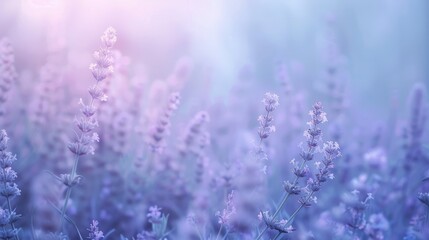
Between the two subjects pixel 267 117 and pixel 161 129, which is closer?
pixel 267 117

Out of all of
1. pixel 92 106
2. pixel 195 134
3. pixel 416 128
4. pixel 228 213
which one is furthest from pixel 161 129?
pixel 416 128

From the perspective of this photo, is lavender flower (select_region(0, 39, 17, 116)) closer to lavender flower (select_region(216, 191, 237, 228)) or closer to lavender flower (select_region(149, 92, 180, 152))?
lavender flower (select_region(149, 92, 180, 152))

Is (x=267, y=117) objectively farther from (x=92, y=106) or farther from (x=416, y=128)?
(x=416, y=128)

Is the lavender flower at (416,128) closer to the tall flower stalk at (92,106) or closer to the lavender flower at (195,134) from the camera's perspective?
the lavender flower at (195,134)

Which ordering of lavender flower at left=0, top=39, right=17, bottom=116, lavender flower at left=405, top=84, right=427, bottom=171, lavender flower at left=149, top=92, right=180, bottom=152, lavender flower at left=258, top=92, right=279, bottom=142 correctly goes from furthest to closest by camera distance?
1. lavender flower at left=405, top=84, right=427, bottom=171
2. lavender flower at left=149, top=92, right=180, bottom=152
3. lavender flower at left=0, top=39, right=17, bottom=116
4. lavender flower at left=258, top=92, right=279, bottom=142

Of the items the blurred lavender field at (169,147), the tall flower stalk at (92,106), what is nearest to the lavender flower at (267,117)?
the blurred lavender field at (169,147)

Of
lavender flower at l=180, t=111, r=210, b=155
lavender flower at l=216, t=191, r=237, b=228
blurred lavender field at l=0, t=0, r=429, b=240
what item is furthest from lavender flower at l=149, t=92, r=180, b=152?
lavender flower at l=216, t=191, r=237, b=228

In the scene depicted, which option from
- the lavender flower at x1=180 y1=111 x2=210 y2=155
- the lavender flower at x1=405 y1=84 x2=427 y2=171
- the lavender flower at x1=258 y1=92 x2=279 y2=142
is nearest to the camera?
the lavender flower at x1=258 y1=92 x2=279 y2=142

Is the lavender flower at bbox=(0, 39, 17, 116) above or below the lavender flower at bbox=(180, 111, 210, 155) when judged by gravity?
below

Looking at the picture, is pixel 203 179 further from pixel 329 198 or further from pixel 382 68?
pixel 382 68
